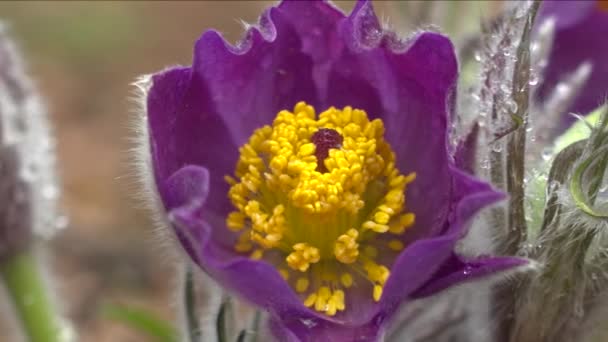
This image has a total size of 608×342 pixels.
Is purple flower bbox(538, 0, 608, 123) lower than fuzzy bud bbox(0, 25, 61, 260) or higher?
higher

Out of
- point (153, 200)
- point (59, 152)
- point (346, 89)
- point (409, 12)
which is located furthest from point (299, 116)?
point (59, 152)

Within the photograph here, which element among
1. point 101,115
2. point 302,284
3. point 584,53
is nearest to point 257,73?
point 302,284

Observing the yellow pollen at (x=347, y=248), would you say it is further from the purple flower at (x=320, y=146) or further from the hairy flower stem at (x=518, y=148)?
the hairy flower stem at (x=518, y=148)

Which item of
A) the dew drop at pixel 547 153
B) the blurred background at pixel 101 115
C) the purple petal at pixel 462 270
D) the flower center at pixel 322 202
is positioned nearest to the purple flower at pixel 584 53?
the dew drop at pixel 547 153

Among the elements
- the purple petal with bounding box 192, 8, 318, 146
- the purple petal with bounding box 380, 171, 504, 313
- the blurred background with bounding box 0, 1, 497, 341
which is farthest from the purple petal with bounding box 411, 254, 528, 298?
the blurred background with bounding box 0, 1, 497, 341

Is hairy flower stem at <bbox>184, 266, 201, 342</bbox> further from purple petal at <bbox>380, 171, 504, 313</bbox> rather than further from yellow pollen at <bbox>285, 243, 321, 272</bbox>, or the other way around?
purple petal at <bbox>380, 171, 504, 313</bbox>

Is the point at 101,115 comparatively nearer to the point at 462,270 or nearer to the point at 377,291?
the point at 377,291
